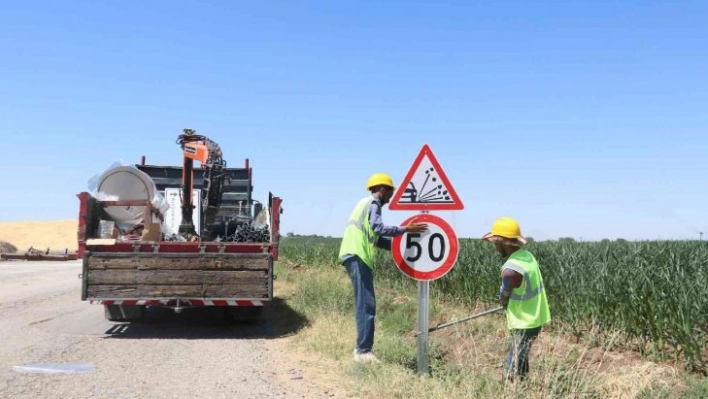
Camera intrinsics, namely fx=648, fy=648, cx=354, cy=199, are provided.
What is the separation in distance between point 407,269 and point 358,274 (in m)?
0.98

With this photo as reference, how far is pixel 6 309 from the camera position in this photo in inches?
500

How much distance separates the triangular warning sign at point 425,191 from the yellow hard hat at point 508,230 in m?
0.71

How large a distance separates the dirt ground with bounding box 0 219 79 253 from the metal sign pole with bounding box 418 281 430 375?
59.8 metres

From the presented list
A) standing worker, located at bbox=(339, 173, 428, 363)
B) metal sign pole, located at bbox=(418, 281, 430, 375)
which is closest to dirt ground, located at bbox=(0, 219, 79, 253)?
standing worker, located at bbox=(339, 173, 428, 363)

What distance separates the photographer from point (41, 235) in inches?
2744

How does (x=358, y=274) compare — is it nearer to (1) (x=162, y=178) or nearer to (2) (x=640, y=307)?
(2) (x=640, y=307)

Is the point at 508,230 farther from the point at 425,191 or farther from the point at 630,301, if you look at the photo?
the point at 630,301

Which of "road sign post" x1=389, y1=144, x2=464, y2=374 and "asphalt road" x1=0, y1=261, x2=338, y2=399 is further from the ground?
"road sign post" x1=389, y1=144, x2=464, y2=374

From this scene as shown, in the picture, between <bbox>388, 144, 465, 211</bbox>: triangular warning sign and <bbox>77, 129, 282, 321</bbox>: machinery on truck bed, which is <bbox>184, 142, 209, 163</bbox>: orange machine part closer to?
<bbox>77, 129, 282, 321</bbox>: machinery on truck bed

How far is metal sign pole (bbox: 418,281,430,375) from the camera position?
6.17 m

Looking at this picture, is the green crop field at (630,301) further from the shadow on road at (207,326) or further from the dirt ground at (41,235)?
the dirt ground at (41,235)

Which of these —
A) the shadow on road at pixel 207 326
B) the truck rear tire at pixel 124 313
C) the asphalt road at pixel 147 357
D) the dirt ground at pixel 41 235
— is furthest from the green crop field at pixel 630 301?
the dirt ground at pixel 41 235

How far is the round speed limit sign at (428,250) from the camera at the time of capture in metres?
6.12

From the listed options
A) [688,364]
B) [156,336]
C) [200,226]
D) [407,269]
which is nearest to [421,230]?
[407,269]
